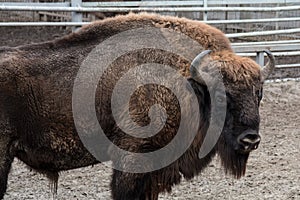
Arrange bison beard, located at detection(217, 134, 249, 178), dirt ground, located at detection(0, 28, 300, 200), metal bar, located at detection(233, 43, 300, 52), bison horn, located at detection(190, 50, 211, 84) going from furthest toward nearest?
metal bar, located at detection(233, 43, 300, 52)
dirt ground, located at detection(0, 28, 300, 200)
bison beard, located at detection(217, 134, 249, 178)
bison horn, located at detection(190, 50, 211, 84)

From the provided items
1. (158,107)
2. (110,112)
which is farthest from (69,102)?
(158,107)

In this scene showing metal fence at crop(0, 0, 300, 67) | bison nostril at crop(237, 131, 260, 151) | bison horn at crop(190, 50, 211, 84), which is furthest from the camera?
metal fence at crop(0, 0, 300, 67)

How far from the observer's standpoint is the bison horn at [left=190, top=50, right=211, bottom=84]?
4.61 metres

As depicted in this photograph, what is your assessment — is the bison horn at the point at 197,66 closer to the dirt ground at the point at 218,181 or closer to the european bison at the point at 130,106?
the european bison at the point at 130,106

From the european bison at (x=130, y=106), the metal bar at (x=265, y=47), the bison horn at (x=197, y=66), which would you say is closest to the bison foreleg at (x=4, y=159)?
the european bison at (x=130, y=106)

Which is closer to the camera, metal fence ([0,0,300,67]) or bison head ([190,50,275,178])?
bison head ([190,50,275,178])

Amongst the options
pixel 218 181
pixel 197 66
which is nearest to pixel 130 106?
pixel 197 66

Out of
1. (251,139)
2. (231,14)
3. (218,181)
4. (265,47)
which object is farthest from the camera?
(231,14)

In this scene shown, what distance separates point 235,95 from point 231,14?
12.1 meters

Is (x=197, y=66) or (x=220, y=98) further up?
(x=197, y=66)

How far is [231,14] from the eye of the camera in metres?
16.3

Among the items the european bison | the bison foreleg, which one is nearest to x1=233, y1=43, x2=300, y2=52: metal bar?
the european bison

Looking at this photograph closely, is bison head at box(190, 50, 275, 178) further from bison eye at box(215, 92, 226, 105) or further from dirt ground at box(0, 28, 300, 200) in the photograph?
dirt ground at box(0, 28, 300, 200)

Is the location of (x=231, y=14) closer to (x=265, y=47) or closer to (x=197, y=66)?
(x=265, y=47)
